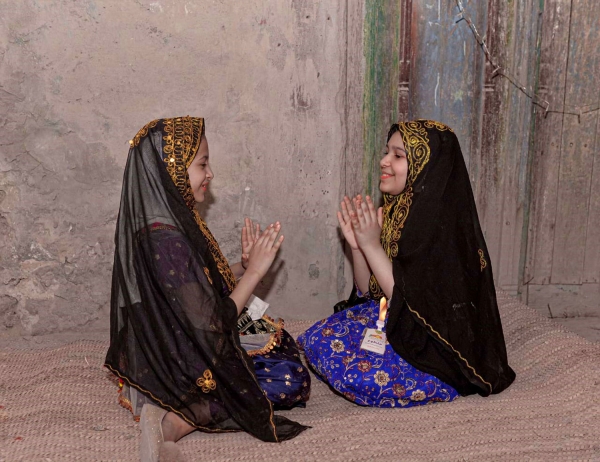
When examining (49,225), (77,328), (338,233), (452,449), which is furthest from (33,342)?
(452,449)

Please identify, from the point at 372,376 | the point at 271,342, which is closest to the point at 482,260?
the point at 372,376

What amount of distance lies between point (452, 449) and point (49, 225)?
2.62m

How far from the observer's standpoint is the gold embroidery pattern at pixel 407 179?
3184 millimetres

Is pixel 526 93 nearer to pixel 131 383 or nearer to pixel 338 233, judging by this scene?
pixel 338 233

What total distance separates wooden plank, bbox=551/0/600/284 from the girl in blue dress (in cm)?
163

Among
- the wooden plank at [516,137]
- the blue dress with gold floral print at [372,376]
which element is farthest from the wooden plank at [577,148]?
the blue dress with gold floral print at [372,376]

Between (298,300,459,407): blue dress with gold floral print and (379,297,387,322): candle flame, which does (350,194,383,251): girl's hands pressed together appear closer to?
(379,297,387,322): candle flame

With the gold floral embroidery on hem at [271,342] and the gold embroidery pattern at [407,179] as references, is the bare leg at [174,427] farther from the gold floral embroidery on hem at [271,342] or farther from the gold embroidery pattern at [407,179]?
the gold embroidery pattern at [407,179]

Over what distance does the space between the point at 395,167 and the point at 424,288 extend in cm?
58

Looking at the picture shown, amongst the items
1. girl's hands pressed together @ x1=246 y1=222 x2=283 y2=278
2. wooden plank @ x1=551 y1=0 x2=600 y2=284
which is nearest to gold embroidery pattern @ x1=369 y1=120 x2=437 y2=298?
girl's hands pressed together @ x1=246 y1=222 x2=283 y2=278

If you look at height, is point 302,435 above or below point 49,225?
below

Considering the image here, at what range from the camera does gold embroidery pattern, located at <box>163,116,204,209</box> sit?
2980mm

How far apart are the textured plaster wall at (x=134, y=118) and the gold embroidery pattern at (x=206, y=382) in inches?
59.5

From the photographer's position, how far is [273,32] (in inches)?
159
